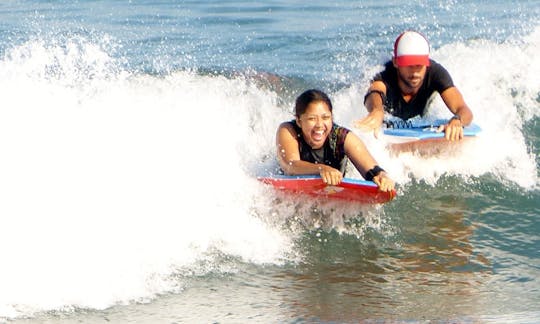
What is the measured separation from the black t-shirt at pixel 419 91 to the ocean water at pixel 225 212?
1.52ft

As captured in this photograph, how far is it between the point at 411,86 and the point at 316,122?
199cm

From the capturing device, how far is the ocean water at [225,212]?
5.91m

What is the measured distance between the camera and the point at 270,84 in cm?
1243

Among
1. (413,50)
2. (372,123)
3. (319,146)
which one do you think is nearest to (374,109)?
(372,123)

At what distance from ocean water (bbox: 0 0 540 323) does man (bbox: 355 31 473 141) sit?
18.1 inches

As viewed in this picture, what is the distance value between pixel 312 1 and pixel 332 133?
11564mm

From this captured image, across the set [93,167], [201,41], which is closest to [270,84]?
[201,41]

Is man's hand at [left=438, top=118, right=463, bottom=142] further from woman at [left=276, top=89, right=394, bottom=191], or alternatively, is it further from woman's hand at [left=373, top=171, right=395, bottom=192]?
woman's hand at [left=373, top=171, right=395, bottom=192]

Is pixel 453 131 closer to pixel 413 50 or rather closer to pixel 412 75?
pixel 412 75

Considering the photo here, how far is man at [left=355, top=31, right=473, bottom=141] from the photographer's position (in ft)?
27.9

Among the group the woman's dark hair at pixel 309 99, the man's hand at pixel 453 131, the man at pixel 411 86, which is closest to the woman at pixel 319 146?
the woman's dark hair at pixel 309 99

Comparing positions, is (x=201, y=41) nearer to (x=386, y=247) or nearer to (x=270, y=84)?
(x=270, y=84)

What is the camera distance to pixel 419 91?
887 cm

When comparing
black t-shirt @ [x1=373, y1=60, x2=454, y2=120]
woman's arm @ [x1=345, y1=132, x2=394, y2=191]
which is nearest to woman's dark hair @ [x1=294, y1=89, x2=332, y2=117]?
woman's arm @ [x1=345, y1=132, x2=394, y2=191]
